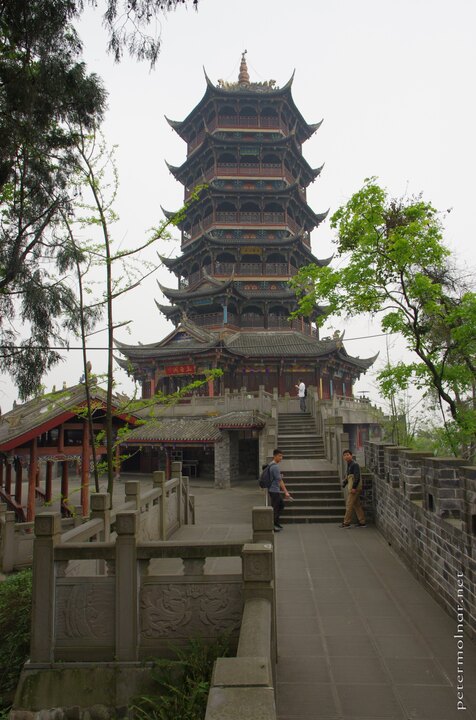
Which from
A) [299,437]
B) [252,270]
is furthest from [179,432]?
[252,270]

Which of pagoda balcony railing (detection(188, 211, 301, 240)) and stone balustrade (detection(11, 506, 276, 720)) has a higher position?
pagoda balcony railing (detection(188, 211, 301, 240))

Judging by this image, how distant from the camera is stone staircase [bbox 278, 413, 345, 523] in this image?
10391 mm

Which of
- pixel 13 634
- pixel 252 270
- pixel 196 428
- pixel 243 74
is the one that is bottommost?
pixel 13 634

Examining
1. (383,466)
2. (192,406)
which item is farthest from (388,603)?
(192,406)

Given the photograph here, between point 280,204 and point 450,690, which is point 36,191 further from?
point 280,204

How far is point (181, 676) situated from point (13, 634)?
2843mm

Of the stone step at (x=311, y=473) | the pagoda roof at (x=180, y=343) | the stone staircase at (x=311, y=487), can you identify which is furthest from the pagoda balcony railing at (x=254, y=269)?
the stone step at (x=311, y=473)

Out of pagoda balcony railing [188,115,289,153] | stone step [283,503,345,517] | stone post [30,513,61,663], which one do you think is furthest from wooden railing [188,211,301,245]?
stone post [30,513,61,663]

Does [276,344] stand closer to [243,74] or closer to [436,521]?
[243,74]

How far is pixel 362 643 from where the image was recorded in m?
4.67

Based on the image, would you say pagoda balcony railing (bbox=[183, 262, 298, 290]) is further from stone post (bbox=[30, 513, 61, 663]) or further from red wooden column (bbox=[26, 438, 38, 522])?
→ stone post (bbox=[30, 513, 61, 663])

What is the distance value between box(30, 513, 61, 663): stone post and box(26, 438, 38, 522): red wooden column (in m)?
8.85

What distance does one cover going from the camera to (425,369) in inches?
399

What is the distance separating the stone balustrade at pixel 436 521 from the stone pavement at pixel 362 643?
0.27 m
